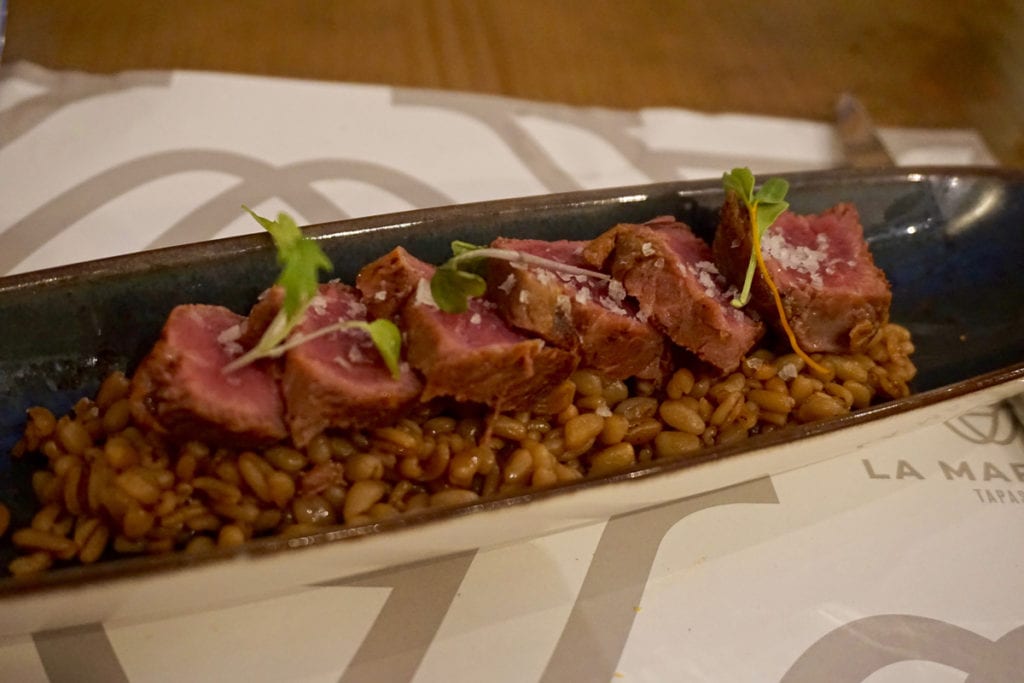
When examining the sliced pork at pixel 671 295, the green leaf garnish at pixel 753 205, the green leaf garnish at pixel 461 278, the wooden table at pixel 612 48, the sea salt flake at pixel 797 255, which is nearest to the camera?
the green leaf garnish at pixel 461 278

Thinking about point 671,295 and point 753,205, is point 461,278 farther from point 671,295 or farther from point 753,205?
point 753,205

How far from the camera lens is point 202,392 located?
1.82 m

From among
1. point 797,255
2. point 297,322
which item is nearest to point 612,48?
point 797,255

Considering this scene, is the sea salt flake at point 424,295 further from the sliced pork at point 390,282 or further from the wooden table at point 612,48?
the wooden table at point 612,48

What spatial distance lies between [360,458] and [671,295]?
3.56ft

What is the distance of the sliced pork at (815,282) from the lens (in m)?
2.40

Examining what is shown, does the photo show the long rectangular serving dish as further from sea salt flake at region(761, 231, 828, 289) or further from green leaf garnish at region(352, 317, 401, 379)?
Answer: green leaf garnish at region(352, 317, 401, 379)

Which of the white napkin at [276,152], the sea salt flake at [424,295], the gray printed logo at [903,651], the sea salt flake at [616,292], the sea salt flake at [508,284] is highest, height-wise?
the white napkin at [276,152]

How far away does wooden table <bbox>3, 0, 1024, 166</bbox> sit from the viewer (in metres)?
3.79

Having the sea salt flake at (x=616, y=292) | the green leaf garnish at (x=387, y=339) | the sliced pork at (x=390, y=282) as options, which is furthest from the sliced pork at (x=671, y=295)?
the green leaf garnish at (x=387, y=339)

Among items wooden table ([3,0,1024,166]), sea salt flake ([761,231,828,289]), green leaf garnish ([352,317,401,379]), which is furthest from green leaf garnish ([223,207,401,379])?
wooden table ([3,0,1024,166])

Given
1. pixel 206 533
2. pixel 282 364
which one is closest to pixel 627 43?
pixel 282 364

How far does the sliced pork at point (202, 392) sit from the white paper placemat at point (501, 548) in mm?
493

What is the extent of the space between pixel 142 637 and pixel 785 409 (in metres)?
1.99
